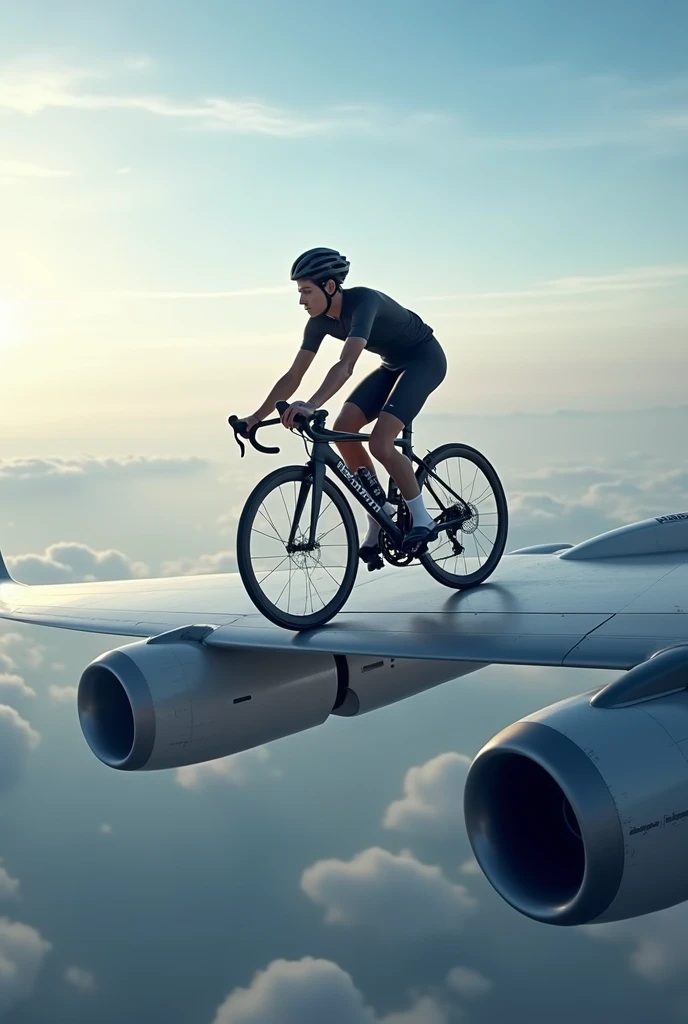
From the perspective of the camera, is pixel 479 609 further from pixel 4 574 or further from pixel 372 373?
pixel 4 574

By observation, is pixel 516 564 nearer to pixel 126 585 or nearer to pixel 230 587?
pixel 230 587

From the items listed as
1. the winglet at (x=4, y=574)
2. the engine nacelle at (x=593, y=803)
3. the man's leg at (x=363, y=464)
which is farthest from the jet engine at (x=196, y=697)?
the winglet at (x=4, y=574)

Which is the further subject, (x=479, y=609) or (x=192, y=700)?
(x=192, y=700)

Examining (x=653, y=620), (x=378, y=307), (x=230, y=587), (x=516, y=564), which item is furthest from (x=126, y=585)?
(x=653, y=620)

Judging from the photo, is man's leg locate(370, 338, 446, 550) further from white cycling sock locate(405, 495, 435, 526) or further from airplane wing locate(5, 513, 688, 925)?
airplane wing locate(5, 513, 688, 925)

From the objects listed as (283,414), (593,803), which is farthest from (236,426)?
(593,803)

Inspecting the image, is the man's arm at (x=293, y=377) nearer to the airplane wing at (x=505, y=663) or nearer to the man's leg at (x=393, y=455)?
the man's leg at (x=393, y=455)
